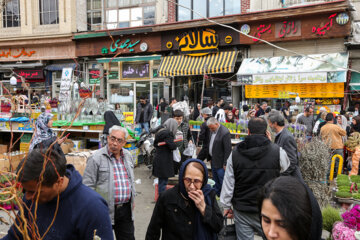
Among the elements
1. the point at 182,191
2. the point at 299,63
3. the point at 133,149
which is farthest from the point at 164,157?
the point at 299,63

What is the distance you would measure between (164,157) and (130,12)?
44.8 ft

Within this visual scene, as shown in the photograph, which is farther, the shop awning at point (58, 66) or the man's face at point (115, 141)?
the shop awning at point (58, 66)

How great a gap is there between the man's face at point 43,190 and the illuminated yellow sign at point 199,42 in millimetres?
13968

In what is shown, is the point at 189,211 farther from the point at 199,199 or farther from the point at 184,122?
the point at 184,122

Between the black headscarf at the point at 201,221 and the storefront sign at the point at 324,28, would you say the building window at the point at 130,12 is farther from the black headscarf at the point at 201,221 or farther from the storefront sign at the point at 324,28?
the black headscarf at the point at 201,221

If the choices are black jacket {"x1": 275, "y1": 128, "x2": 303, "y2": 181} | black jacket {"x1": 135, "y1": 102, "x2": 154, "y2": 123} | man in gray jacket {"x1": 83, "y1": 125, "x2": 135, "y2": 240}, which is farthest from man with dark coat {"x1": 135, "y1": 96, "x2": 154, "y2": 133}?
man in gray jacket {"x1": 83, "y1": 125, "x2": 135, "y2": 240}

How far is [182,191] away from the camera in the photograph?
9.13 feet

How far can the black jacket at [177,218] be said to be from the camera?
271 centimetres

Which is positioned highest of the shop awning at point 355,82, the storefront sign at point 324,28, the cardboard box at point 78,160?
the storefront sign at point 324,28

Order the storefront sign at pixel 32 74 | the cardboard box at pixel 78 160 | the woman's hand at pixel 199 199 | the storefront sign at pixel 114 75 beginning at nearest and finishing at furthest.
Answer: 1. the woman's hand at pixel 199 199
2. the cardboard box at pixel 78 160
3. the storefront sign at pixel 114 75
4. the storefront sign at pixel 32 74

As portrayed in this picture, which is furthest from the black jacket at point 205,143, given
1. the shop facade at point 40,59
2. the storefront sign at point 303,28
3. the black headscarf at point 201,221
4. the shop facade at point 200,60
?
the shop facade at point 40,59

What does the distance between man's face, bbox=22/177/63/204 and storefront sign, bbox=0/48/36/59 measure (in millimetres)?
19946

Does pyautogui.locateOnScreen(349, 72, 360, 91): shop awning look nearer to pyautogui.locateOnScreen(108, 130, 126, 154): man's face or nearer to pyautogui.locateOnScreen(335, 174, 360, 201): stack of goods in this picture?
pyautogui.locateOnScreen(335, 174, 360, 201): stack of goods

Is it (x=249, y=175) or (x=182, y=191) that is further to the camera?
(x=249, y=175)
